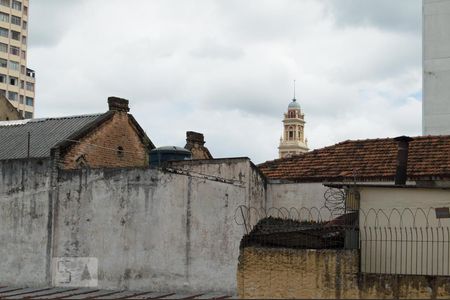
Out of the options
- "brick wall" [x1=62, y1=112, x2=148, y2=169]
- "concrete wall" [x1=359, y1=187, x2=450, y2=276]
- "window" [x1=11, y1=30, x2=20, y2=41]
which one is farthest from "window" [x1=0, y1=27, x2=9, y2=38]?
"concrete wall" [x1=359, y1=187, x2=450, y2=276]

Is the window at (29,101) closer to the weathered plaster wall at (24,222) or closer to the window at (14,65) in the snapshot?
the window at (14,65)

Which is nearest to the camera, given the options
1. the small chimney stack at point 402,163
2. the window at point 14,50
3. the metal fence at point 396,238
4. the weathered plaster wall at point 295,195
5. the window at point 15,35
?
the metal fence at point 396,238

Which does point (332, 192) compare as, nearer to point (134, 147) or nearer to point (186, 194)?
point (186, 194)

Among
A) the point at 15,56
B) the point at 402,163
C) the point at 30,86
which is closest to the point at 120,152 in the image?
the point at 402,163

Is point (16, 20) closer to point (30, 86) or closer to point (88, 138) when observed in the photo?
point (30, 86)

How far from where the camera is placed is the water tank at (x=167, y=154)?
23.8 metres

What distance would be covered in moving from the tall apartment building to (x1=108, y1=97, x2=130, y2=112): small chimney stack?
6583 centimetres

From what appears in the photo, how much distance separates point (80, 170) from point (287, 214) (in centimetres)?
655

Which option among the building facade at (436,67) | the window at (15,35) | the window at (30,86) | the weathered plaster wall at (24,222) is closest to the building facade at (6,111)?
the weathered plaster wall at (24,222)

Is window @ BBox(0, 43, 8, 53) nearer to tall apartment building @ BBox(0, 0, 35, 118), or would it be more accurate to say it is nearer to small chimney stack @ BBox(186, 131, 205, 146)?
tall apartment building @ BBox(0, 0, 35, 118)

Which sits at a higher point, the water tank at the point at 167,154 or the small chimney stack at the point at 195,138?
the small chimney stack at the point at 195,138

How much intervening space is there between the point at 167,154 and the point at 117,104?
15.8 ft

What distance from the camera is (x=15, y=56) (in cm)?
9312

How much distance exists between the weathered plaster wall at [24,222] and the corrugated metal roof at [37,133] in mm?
3216
